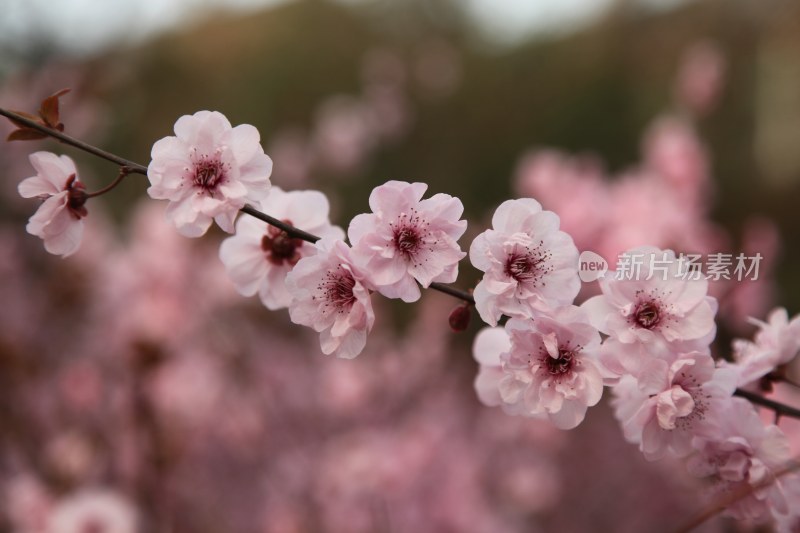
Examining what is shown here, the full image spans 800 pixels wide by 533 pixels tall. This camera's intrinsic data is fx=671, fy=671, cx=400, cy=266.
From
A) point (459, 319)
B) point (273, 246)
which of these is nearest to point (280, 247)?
point (273, 246)

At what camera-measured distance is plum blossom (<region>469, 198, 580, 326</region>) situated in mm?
303

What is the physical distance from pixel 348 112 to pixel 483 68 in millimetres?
832

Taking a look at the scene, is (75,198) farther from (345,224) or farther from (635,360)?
(345,224)

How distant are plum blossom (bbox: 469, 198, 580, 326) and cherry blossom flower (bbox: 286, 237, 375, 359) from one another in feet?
A: 0.18

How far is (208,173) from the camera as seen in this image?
32cm

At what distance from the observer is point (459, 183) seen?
2.34 meters

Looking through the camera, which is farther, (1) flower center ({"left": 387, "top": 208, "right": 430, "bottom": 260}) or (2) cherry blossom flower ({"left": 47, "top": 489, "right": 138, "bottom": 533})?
(2) cherry blossom flower ({"left": 47, "top": 489, "right": 138, "bottom": 533})

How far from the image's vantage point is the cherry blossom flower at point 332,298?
0.31m

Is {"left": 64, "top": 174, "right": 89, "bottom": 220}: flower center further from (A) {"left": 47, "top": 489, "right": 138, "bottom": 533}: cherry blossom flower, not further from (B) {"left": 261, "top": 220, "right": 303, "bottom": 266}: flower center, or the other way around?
(A) {"left": 47, "top": 489, "right": 138, "bottom": 533}: cherry blossom flower

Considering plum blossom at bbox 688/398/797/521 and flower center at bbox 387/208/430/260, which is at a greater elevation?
flower center at bbox 387/208/430/260

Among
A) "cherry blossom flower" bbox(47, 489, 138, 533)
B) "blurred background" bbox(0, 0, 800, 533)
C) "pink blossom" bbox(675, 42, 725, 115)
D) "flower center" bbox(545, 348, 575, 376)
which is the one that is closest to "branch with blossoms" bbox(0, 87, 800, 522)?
"flower center" bbox(545, 348, 575, 376)

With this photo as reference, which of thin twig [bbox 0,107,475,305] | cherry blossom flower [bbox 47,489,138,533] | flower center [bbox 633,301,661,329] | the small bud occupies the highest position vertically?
cherry blossom flower [bbox 47,489,138,533]

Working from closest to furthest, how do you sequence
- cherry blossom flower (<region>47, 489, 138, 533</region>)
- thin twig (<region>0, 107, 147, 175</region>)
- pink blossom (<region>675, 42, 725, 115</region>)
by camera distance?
thin twig (<region>0, 107, 147, 175</region>) < cherry blossom flower (<region>47, 489, 138, 533</region>) < pink blossom (<region>675, 42, 725, 115</region>)

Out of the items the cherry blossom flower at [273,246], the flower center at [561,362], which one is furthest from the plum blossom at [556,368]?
the cherry blossom flower at [273,246]
